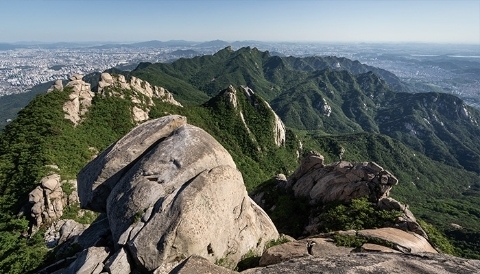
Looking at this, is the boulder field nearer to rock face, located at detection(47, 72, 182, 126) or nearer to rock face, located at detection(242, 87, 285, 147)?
rock face, located at detection(47, 72, 182, 126)

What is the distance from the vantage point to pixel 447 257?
1273 cm

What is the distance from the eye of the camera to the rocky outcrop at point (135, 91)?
234ft

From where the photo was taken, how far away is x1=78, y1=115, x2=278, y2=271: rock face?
503 inches

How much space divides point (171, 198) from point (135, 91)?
7482 cm

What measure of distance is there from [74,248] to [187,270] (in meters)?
10.4

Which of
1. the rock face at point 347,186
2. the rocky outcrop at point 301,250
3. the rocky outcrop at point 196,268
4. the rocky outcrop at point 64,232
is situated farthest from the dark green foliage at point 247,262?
the rocky outcrop at point 64,232

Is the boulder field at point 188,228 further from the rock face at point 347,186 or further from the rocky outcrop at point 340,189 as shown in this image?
the rock face at point 347,186

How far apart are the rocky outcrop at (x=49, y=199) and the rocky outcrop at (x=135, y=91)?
38.6m

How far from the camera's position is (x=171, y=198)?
46.0 feet

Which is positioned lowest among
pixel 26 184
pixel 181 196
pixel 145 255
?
pixel 26 184

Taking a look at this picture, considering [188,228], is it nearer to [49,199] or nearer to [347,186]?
[347,186]

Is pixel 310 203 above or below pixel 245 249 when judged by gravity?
below

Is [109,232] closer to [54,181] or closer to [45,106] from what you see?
[54,181]

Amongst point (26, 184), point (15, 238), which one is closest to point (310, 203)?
point (15, 238)
